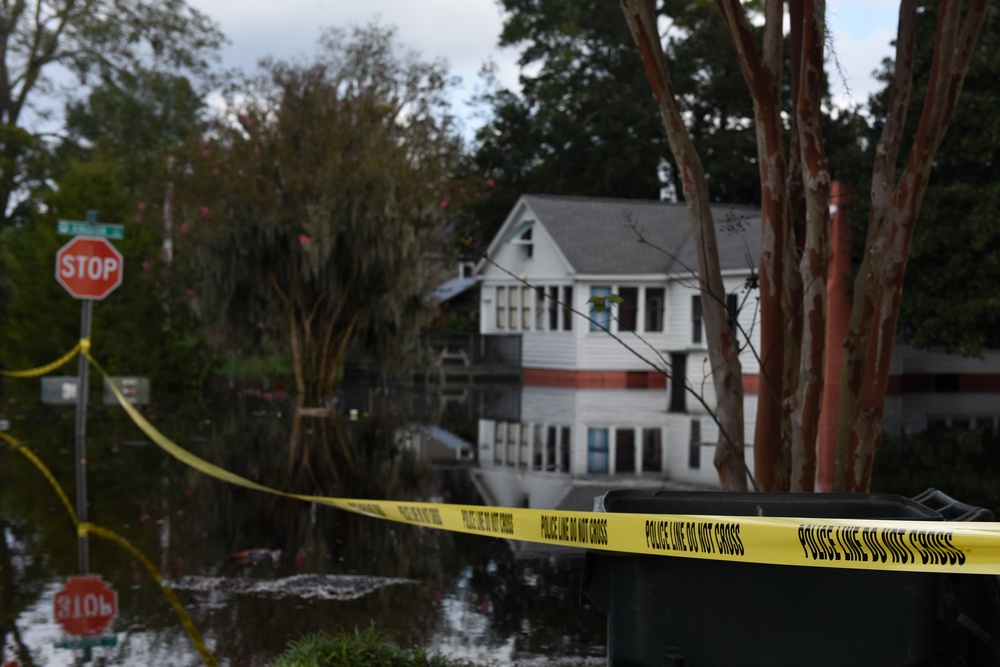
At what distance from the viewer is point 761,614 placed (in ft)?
13.8

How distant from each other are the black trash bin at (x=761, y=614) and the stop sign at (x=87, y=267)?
13452mm

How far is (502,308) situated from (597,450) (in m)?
25.9

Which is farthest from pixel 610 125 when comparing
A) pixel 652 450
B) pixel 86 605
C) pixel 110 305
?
pixel 86 605

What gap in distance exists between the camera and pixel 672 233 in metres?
41.7

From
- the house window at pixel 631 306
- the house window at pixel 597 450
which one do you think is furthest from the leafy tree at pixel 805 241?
the house window at pixel 631 306

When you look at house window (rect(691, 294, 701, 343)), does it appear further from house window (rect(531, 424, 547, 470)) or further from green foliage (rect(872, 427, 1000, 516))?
house window (rect(531, 424, 547, 470))

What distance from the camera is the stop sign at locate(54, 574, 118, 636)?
7.64 meters

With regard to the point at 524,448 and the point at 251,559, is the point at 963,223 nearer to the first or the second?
the point at 524,448

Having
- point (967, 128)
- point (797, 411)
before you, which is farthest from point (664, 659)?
point (967, 128)

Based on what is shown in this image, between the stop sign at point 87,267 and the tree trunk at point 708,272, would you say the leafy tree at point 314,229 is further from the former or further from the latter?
the tree trunk at point 708,272

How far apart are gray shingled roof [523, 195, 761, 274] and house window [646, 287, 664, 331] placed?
664 millimetres

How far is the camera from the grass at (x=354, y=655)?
6.02 metres

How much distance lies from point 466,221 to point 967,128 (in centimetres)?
2288

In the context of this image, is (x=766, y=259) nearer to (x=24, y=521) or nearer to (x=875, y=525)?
(x=875, y=525)
